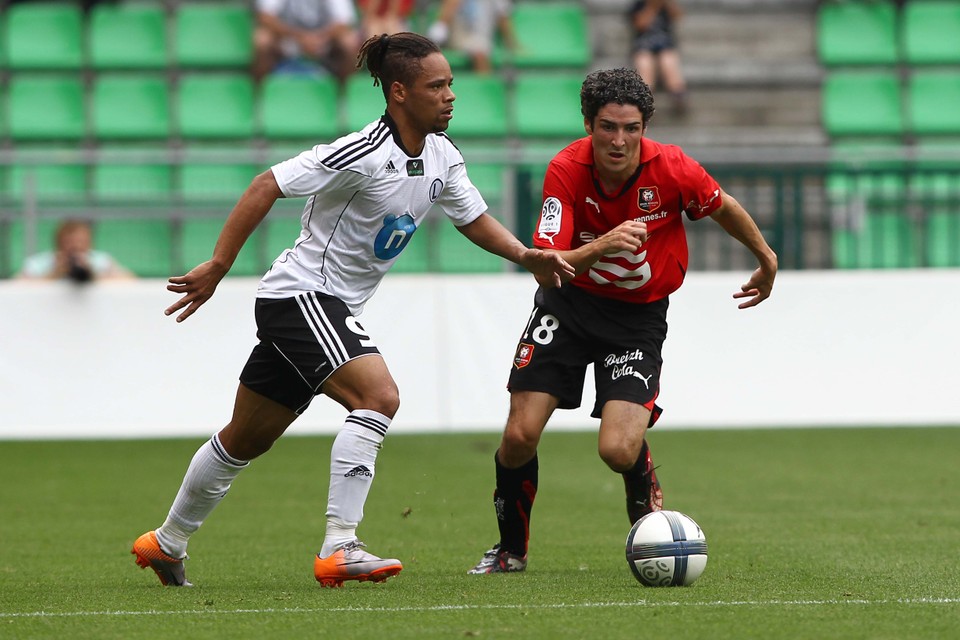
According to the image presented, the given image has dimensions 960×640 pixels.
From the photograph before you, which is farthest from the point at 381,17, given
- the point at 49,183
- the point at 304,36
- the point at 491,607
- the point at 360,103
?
the point at 491,607

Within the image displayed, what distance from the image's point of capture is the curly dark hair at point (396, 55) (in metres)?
6.05

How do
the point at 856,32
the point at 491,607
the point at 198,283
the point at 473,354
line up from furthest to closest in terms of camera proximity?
the point at 856,32, the point at 473,354, the point at 198,283, the point at 491,607

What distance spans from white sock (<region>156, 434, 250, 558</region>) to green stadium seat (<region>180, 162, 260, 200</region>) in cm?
726

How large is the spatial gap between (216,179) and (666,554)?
8.46m

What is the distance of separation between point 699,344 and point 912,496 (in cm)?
432

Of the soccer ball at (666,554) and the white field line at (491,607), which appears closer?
the white field line at (491,607)

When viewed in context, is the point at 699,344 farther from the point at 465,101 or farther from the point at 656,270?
the point at 656,270

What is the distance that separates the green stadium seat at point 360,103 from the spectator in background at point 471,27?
3.21 ft

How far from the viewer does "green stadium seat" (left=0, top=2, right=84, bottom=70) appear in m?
17.3

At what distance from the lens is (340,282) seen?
20.2 ft

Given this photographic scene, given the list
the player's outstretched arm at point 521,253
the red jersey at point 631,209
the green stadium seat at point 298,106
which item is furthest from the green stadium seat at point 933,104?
the player's outstretched arm at point 521,253

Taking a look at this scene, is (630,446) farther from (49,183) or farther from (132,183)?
(49,183)

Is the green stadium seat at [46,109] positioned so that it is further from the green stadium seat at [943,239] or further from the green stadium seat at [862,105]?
the green stadium seat at [943,239]

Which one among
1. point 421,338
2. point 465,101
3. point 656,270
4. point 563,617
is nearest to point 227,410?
point 421,338
